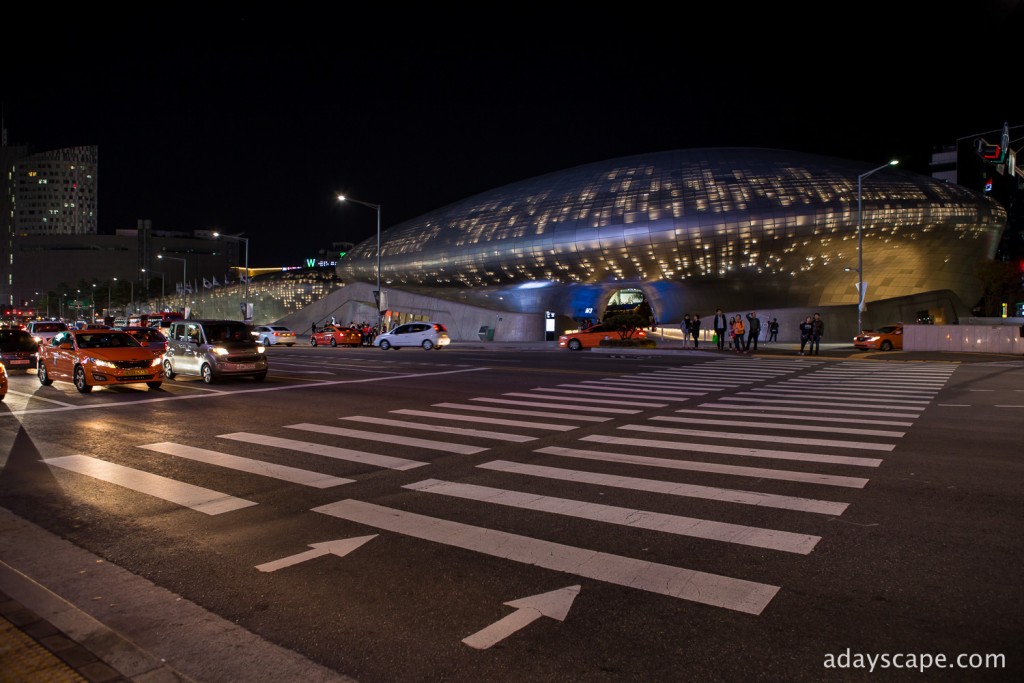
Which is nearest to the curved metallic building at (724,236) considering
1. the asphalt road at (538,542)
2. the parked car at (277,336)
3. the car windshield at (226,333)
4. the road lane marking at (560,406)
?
the parked car at (277,336)

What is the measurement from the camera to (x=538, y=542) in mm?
5180

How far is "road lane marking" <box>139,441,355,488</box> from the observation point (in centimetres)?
725

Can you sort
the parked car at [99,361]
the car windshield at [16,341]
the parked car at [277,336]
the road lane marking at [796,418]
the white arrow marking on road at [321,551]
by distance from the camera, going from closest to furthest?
the white arrow marking on road at [321,551]
the road lane marking at [796,418]
the parked car at [99,361]
the car windshield at [16,341]
the parked car at [277,336]

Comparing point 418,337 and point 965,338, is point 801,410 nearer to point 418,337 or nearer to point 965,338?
point 965,338

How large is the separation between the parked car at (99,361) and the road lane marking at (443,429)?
23.7ft

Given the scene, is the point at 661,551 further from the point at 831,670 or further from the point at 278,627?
the point at 278,627

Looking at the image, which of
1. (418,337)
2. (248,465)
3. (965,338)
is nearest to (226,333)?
(248,465)

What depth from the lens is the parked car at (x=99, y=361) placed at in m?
15.8

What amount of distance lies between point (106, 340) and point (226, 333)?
283cm

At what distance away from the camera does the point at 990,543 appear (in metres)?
5.05

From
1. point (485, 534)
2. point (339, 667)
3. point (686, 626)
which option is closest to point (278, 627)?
point (339, 667)

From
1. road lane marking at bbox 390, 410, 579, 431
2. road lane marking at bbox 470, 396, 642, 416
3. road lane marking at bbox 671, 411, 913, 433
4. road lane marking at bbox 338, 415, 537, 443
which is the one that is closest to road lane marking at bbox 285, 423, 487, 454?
road lane marking at bbox 338, 415, 537, 443

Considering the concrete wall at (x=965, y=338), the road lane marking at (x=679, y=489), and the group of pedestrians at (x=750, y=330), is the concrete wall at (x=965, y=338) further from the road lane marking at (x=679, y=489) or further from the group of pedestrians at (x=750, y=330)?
the road lane marking at (x=679, y=489)

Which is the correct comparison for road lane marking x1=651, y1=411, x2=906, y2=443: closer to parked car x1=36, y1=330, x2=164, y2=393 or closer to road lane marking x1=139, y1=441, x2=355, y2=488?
road lane marking x1=139, y1=441, x2=355, y2=488
